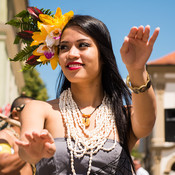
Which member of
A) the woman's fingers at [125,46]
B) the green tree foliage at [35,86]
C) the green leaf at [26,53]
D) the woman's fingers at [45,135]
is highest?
the woman's fingers at [125,46]

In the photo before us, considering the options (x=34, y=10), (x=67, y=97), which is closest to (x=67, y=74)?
(x=67, y=97)

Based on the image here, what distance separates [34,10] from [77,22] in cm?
59

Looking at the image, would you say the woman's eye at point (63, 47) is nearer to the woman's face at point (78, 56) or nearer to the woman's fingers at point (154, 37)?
the woman's face at point (78, 56)

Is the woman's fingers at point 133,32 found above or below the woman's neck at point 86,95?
above

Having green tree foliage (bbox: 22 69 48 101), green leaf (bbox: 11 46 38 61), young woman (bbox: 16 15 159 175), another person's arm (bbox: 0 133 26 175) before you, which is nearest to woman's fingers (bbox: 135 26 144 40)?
young woman (bbox: 16 15 159 175)

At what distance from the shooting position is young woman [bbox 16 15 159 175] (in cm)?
244

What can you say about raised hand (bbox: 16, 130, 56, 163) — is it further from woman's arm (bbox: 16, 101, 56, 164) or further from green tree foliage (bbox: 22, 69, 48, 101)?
green tree foliage (bbox: 22, 69, 48, 101)

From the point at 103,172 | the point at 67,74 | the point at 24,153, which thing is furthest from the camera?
the point at 67,74

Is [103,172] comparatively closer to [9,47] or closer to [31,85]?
[9,47]

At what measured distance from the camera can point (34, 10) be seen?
129 inches

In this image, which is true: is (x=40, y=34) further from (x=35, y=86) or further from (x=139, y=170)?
(x=35, y=86)

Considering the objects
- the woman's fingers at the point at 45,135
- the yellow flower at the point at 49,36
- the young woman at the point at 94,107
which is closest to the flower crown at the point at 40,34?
the yellow flower at the point at 49,36

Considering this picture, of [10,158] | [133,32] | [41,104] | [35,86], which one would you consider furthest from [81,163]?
[35,86]

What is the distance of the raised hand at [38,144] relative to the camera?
201 centimetres
